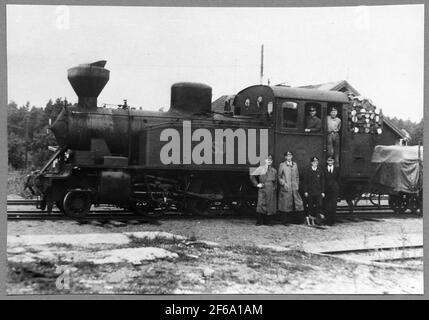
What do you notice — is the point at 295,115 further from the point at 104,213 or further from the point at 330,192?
the point at 104,213

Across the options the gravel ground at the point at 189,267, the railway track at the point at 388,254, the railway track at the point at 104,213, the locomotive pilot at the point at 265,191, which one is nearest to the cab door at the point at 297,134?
the locomotive pilot at the point at 265,191

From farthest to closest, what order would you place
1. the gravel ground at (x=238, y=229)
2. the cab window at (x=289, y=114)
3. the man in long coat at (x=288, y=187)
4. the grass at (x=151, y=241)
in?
the cab window at (x=289, y=114)
the man in long coat at (x=288, y=187)
the gravel ground at (x=238, y=229)
the grass at (x=151, y=241)

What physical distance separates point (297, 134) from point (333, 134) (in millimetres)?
1005

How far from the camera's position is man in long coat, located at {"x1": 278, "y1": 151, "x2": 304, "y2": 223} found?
965 centimetres

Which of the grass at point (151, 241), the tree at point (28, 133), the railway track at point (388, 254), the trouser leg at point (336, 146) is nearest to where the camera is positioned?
the grass at point (151, 241)

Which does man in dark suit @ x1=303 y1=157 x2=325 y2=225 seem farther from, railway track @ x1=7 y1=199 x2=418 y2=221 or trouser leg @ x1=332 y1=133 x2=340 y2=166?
railway track @ x1=7 y1=199 x2=418 y2=221

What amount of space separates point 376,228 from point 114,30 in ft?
21.9

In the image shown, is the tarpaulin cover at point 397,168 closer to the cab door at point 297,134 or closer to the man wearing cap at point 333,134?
the man wearing cap at point 333,134

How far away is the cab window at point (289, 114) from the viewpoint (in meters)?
10.2

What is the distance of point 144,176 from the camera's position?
9.45m

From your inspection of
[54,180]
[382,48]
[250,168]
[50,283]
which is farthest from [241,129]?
[50,283]

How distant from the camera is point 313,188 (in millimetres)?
9852

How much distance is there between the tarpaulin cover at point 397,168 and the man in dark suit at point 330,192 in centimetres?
194

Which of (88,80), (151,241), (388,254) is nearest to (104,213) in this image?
Answer: (151,241)
